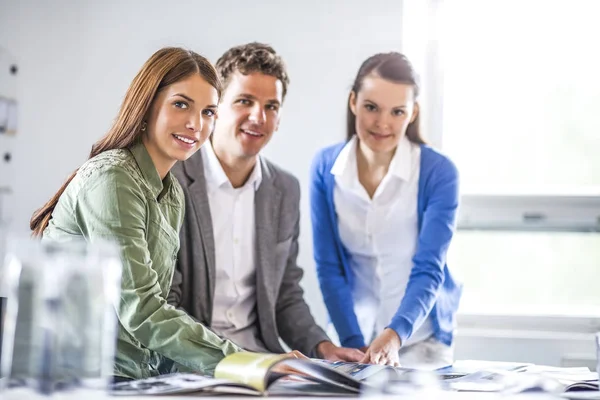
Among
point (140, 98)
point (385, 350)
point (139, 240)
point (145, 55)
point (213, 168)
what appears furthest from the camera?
point (145, 55)

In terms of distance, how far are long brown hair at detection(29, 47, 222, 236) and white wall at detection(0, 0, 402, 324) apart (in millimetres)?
756

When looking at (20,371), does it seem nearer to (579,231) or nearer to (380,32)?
(380,32)

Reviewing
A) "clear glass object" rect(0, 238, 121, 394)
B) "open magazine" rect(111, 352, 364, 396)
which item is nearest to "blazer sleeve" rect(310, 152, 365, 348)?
"open magazine" rect(111, 352, 364, 396)

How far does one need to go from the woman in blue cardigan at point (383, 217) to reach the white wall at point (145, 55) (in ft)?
0.58

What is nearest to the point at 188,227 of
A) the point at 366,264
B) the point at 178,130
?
the point at 178,130

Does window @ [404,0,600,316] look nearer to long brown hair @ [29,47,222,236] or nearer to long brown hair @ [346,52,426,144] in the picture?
long brown hair @ [346,52,426,144]

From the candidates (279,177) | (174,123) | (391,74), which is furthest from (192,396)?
(391,74)

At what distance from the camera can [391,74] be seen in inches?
91.2

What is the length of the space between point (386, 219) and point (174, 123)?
30.8 inches

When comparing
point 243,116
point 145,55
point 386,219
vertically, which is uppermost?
point 145,55

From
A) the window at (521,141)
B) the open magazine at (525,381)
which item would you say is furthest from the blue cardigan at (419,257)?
the open magazine at (525,381)

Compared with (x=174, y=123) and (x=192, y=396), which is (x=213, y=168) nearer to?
(x=174, y=123)

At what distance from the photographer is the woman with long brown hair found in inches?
56.3

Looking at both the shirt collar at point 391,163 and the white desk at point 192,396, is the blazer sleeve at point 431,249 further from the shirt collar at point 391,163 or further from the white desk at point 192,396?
the white desk at point 192,396
